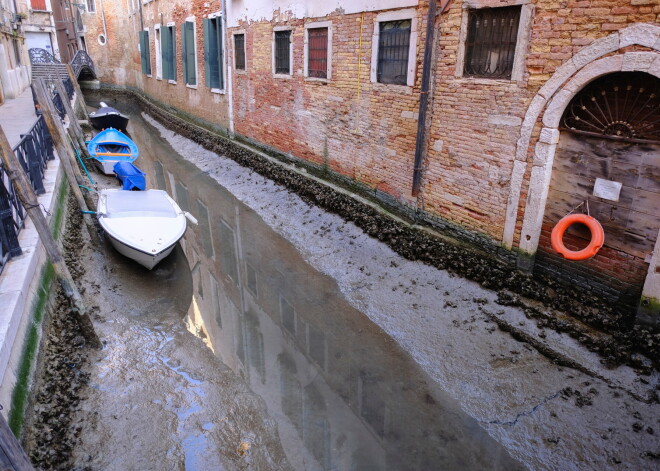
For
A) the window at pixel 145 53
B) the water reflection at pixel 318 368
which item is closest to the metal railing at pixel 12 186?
the water reflection at pixel 318 368

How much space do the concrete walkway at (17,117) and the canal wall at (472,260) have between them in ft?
16.3

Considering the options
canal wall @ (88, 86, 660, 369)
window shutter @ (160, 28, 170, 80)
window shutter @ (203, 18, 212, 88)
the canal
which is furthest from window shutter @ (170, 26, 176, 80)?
the canal

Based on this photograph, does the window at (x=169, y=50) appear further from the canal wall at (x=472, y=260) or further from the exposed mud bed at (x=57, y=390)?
the exposed mud bed at (x=57, y=390)

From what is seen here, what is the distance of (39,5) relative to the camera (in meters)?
24.0

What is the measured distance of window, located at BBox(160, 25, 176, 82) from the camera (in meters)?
17.0

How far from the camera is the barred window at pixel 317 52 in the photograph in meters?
8.55

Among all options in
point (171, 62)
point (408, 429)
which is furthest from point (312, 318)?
point (171, 62)

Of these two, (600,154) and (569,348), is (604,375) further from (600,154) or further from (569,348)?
(600,154)

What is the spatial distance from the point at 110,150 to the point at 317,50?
6.00m

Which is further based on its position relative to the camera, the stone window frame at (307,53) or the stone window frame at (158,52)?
the stone window frame at (158,52)

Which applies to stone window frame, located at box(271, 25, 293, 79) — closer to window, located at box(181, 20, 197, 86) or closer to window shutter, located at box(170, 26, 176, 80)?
window, located at box(181, 20, 197, 86)

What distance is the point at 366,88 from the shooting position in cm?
756

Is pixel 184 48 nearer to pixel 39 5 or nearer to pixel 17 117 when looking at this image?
pixel 17 117

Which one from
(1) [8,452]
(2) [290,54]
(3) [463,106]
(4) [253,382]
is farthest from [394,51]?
(1) [8,452]
